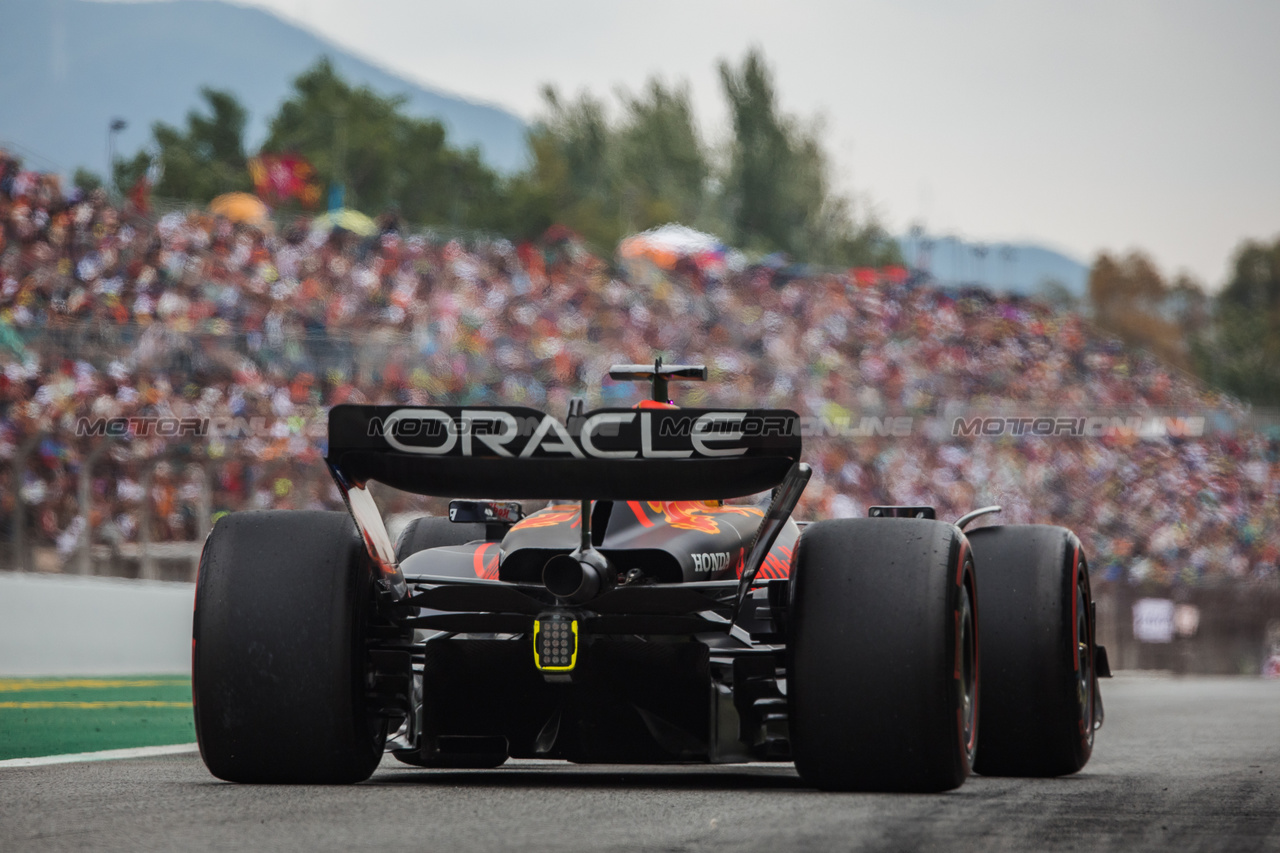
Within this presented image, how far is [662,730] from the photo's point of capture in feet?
18.6

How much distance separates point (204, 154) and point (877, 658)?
189 feet

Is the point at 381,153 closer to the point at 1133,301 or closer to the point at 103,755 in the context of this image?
the point at 1133,301

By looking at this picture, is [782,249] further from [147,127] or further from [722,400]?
[722,400]

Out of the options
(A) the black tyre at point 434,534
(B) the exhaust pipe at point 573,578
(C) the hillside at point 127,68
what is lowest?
(B) the exhaust pipe at point 573,578

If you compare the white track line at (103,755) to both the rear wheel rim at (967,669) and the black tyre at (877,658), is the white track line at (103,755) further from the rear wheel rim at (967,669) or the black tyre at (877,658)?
the rear wheel rim at (967,669)

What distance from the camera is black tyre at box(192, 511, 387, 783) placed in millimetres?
5410

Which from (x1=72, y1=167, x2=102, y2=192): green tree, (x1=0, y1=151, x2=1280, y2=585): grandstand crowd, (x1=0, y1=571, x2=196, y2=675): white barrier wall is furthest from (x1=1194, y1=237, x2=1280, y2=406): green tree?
(x1=0, y1=571, x2=196, y2=675): white barrier wall

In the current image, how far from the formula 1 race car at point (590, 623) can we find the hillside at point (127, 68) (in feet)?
61.7

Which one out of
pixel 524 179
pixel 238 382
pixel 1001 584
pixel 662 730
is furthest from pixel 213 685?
pixel 524 179

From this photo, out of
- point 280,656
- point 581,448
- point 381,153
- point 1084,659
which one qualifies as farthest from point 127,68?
point 581,448

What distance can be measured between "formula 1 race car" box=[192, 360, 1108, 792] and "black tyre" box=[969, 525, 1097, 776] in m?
0.32

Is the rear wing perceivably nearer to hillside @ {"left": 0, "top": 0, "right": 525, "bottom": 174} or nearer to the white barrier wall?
the white barrier wall

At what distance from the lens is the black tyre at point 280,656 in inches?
213
